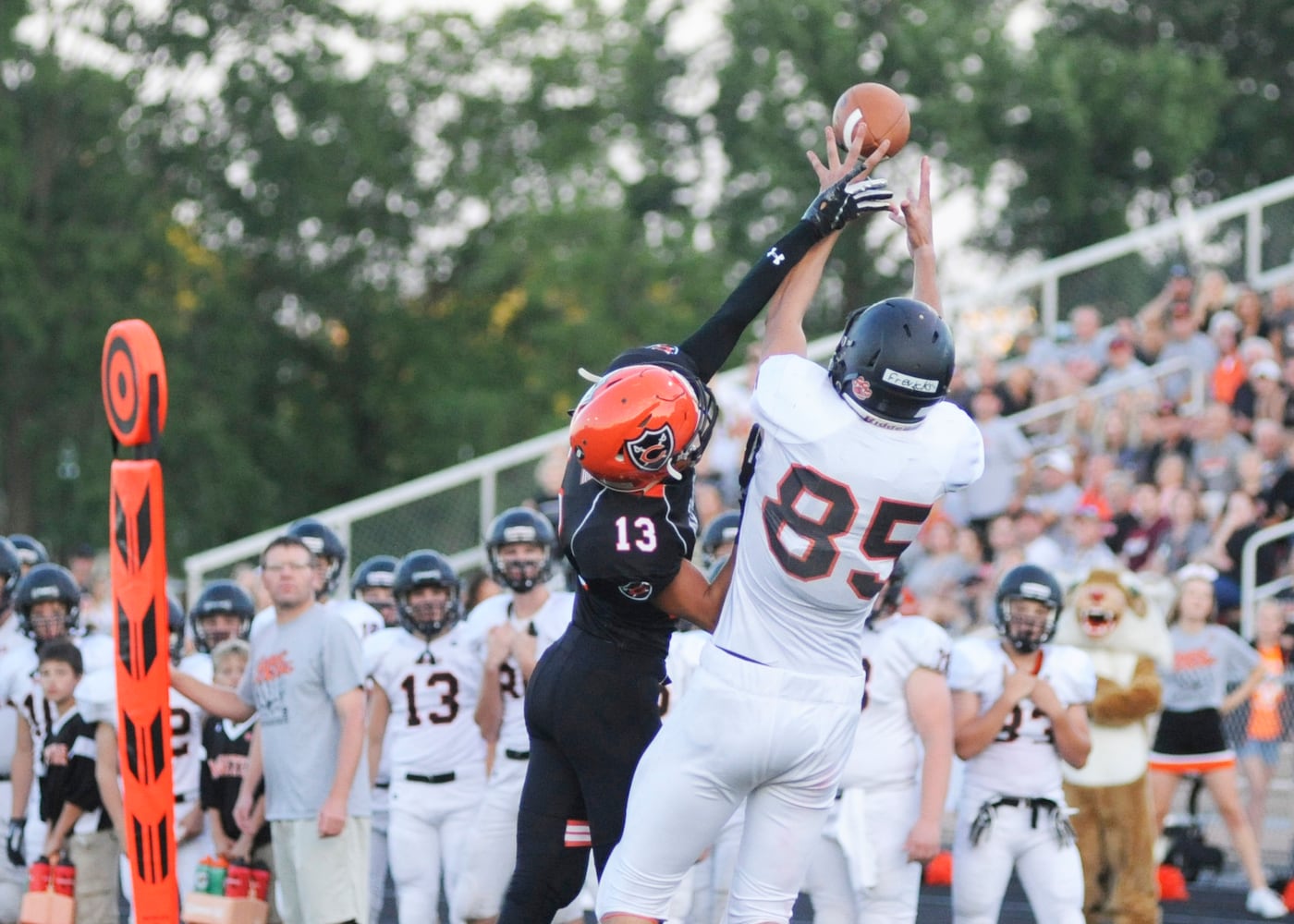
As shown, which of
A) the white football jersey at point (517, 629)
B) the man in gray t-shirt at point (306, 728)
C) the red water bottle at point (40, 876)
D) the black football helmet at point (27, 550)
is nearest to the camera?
the man in gray t-shirt at point (306, 728)

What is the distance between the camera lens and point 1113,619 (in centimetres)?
904

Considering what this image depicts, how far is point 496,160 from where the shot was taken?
109 feet

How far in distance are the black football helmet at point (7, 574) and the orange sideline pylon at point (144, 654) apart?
113 inches

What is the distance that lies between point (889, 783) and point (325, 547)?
317cm

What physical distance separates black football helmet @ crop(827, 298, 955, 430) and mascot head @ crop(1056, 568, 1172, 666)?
4175 mm

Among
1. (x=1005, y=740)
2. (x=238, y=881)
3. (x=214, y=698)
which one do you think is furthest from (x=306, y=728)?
(x=1005, y=740)

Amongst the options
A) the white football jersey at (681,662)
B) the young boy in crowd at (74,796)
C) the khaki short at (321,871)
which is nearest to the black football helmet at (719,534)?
the white football jersey at (681,662)

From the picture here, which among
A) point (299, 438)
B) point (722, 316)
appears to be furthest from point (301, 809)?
point (299, 438)

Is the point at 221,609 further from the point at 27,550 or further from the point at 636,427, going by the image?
the point at 636,427

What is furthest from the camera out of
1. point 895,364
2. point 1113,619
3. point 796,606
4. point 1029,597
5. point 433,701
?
point 1113,619

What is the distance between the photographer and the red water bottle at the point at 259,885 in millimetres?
7746

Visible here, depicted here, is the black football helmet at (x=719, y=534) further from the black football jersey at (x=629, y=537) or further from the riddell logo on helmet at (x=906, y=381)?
the riddell logo on helmet at (x=906, y=381)

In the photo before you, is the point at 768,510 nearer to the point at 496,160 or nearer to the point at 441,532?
the point at 441,532

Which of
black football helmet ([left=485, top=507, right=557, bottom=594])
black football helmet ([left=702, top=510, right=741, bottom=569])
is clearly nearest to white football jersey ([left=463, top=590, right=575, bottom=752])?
black football helmet ([left=485, top=507, right=557, bottom=594])
